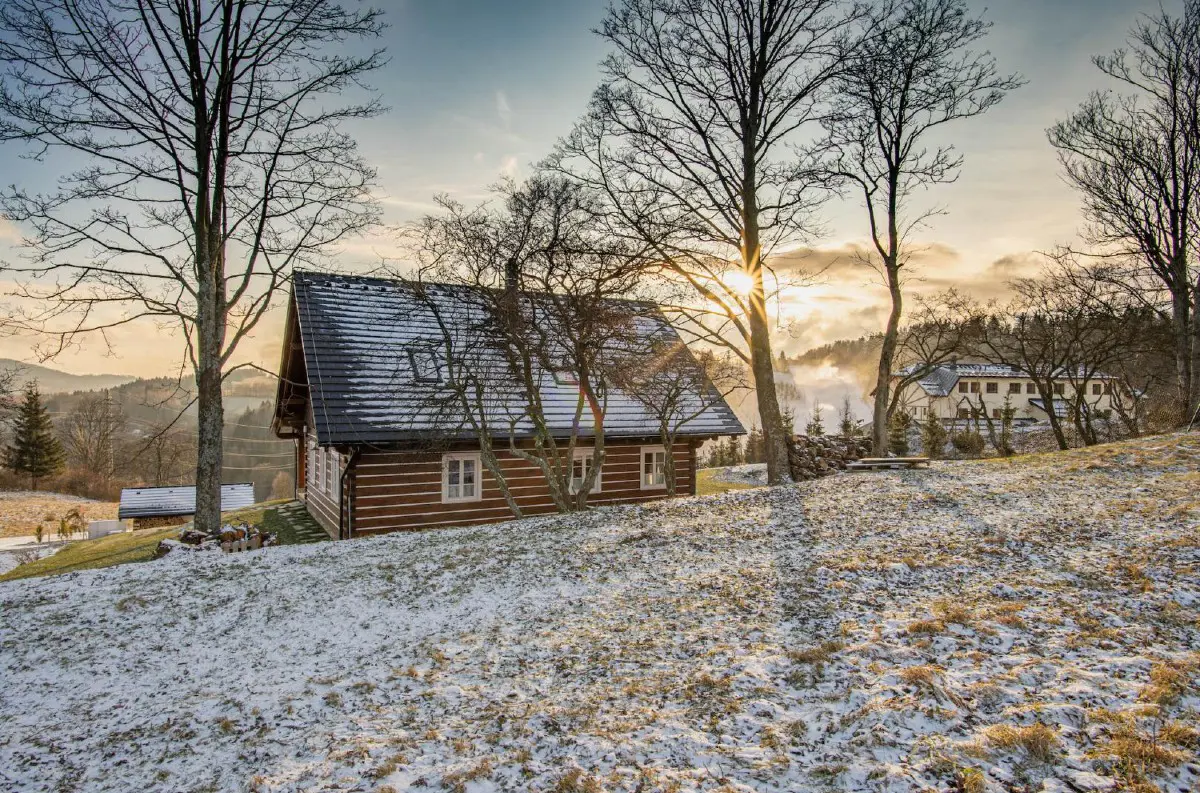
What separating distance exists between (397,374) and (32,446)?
45.2 metres

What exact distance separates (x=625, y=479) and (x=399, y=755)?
13.4 meters

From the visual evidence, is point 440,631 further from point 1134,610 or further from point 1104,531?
point 1104,531

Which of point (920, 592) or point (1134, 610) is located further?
point (920, 592)

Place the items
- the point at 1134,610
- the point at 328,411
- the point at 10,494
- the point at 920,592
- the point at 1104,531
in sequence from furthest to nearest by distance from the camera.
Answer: the point at 10,494 → the point at 328,411 → the point at 1104,531 → the point at 920,592 → the point at 1134,610

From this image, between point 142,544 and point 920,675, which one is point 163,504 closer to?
point 142,544

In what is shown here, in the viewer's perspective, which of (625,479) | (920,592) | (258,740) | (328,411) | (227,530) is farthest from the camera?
(625,479)

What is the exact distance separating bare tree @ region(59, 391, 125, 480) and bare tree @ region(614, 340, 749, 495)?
48868 millimetres

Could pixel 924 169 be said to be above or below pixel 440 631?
above

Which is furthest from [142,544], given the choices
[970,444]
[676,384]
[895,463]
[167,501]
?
[970,444]

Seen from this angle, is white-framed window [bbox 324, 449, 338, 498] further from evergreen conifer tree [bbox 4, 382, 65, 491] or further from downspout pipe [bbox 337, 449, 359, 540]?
evergreen conifer tree [bbox 4, 382, 65, 491]

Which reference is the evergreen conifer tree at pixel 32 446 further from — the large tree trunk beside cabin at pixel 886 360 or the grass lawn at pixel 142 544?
the large tree trunk beside cabin at pixel 886 360

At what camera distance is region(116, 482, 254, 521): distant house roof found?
2272 centimetres

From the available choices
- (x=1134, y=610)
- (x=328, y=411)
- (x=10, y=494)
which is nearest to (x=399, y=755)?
(x=1134, y=610)

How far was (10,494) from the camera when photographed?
3838cm
